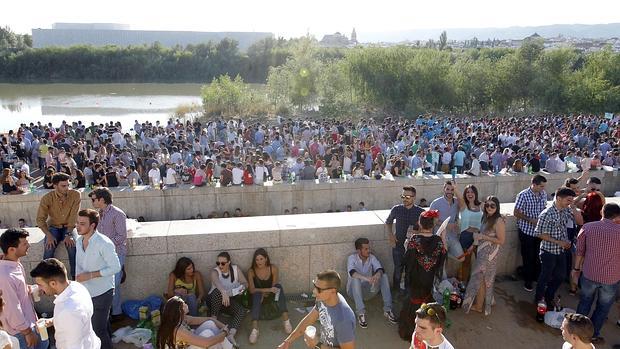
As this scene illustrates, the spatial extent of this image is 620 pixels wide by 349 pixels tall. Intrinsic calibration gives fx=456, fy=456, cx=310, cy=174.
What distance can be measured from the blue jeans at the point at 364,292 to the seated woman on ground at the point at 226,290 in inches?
48.6

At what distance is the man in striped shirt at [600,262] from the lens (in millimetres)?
4562

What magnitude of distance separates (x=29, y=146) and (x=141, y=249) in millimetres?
15338

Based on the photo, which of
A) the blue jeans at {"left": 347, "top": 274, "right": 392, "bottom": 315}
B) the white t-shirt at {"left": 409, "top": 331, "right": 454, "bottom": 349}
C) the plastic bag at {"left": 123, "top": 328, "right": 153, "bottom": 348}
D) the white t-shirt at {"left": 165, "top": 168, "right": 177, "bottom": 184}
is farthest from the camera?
the white t-shirt at {"left": 165, "top": 168, "right": 177, "bottom": 184}

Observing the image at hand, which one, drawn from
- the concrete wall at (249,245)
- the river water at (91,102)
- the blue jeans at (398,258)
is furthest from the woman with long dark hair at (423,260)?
the river water at (91,102)

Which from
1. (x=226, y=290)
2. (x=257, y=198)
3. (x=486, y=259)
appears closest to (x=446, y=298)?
(x=486, y=259)

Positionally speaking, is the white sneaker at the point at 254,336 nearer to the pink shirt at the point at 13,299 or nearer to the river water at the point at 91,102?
the pink shirt at the point at 13,299

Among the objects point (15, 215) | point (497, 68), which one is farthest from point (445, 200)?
point (497, 68)

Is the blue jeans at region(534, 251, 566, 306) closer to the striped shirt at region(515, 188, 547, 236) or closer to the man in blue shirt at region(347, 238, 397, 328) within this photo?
the striped shirt at region(515, 188, 547, 236)

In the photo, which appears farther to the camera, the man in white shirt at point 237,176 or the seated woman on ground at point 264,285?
the man in white shirt at point 237,176

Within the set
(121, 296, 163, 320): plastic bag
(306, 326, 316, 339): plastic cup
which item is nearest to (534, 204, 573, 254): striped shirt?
(306, 326, 316, 339): plastic cup

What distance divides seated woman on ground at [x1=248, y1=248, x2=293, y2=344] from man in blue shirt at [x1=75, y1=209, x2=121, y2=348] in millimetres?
1525

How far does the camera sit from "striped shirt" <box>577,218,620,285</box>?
4551mm

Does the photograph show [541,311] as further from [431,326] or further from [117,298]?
[117,298]

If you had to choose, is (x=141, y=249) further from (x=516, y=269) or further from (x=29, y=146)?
(x=29, y=146)
